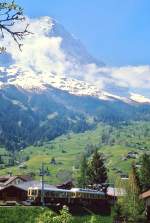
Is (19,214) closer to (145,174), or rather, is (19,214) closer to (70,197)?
(70,197)

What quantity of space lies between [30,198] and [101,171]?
4840 centimetres

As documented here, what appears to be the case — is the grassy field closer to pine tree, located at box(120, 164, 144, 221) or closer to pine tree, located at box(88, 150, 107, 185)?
pine tree, located at box(120, 164, 144, 221)

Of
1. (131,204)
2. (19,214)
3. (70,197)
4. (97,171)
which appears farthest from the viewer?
(97,171)

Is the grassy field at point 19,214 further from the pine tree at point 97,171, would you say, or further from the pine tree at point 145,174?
the pine tree at point 97,171

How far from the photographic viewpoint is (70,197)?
12231 centimetres

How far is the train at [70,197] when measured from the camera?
116375 mm

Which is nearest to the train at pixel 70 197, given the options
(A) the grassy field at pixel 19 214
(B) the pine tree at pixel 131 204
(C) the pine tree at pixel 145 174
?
(B) the pine tree at pixel 131 204

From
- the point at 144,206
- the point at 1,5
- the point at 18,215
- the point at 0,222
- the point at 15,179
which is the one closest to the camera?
the point at 1,5

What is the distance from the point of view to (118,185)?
11238 cm

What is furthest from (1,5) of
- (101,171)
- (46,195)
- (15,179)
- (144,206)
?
(15,179)

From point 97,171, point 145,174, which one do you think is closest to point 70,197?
point 145,174

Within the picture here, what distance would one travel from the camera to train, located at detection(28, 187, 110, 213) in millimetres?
116375

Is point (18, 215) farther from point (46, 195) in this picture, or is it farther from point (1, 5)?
point (1, 5)

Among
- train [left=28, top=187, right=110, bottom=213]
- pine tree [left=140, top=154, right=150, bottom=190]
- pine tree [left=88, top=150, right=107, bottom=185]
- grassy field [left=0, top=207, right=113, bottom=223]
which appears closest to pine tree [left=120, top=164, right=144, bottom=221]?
train [left=28, top=187, right=110, bottom=213]
